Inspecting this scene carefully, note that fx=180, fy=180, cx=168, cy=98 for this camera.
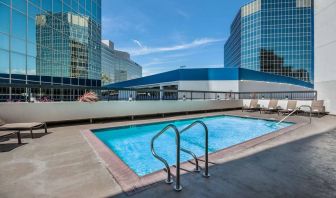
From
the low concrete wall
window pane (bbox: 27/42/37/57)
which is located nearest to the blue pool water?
the low concrete wall

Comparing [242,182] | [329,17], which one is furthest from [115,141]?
[329,17]

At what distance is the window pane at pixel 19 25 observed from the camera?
1333 cm

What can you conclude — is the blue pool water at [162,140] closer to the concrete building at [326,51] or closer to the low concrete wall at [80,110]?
the low concrete wall at [80,110]

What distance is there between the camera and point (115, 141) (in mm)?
6176

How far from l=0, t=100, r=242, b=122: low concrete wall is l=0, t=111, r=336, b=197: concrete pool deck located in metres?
2.55

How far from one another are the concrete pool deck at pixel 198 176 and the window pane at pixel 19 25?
13290mm

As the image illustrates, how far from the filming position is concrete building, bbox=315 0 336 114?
1044 cm

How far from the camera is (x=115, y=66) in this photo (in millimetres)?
105438

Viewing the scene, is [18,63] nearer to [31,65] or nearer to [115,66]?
[31,65]

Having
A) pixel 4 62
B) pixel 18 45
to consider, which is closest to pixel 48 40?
pixel 18 45

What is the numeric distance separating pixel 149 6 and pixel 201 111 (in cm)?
1137

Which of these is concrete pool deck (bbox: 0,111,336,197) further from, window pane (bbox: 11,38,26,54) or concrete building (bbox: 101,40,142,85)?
concrete building (bbox: 101,40,142,85)

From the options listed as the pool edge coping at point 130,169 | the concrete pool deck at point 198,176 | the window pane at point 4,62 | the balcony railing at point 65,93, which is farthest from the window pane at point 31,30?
the pool edge coping at point 130,169

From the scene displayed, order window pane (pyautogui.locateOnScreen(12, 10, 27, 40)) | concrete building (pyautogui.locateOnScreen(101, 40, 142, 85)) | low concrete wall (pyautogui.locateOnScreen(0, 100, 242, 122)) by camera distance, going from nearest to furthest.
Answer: low concrete wall (pyautogui.locateOnScreen(0, 100, 242, 122)), window pane (pyautogui.locateOnScreen(12, 10, 27, 40)), concrete building (pyautogui.locateOnScreen(101, 40, 142, 85))
